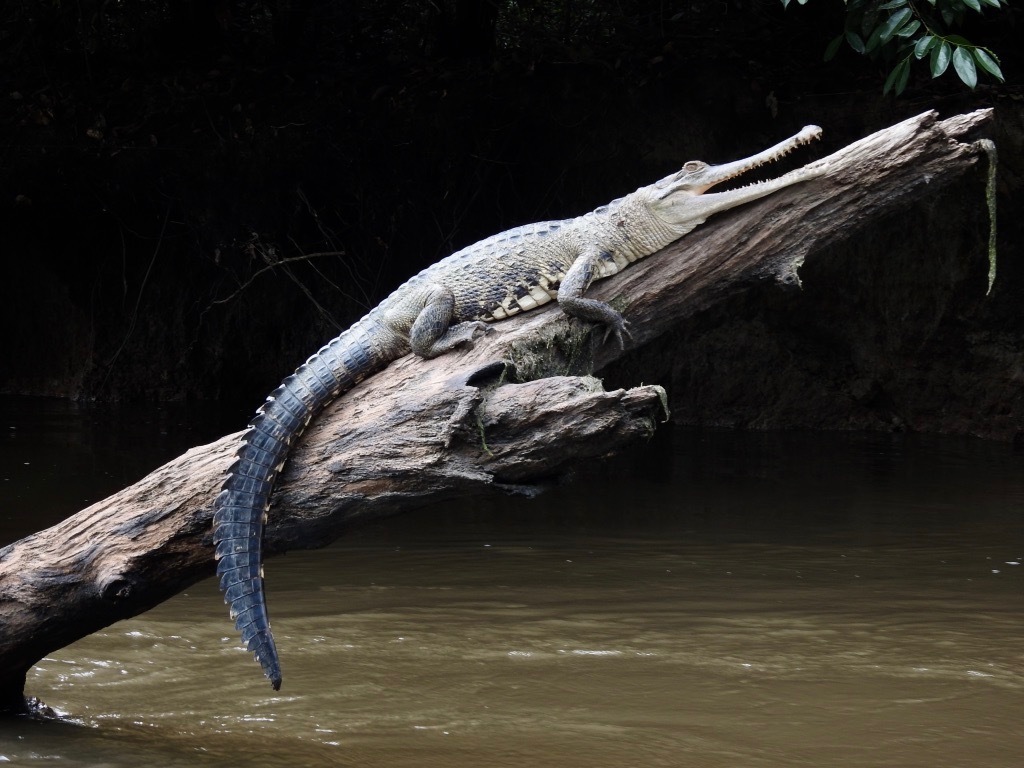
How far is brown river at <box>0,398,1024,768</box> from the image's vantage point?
2963 mm

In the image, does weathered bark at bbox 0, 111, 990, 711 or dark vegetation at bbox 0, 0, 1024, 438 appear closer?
weathered bark at bbox 0, 111, 990, 711

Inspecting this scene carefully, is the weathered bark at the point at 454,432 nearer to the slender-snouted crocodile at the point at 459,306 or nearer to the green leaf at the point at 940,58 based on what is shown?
the slender-snouted crocodile at the point at 459,306

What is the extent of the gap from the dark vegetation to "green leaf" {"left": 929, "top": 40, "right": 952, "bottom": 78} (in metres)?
4.13

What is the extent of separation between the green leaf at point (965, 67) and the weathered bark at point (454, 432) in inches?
35.3

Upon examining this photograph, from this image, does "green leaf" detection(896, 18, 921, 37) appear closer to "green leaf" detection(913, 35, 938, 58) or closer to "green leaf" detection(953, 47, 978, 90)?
"green leaf" detection(913, 35, 938, 58)

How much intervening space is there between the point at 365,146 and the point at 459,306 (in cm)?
577

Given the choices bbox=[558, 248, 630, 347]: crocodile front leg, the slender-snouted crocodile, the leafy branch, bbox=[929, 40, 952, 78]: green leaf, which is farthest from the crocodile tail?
bbox=[929, 40, 952, 78]: green leaf

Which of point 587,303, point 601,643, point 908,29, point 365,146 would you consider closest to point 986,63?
point 908,29

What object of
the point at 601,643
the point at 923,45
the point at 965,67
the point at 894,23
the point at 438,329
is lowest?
the point at 601,643

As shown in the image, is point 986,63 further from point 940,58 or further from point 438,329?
point 438,329

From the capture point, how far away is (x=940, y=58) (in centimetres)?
407

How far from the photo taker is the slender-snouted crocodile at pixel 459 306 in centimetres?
288

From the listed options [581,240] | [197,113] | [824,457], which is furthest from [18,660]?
[197,113]

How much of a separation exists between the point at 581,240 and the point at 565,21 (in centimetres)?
610
